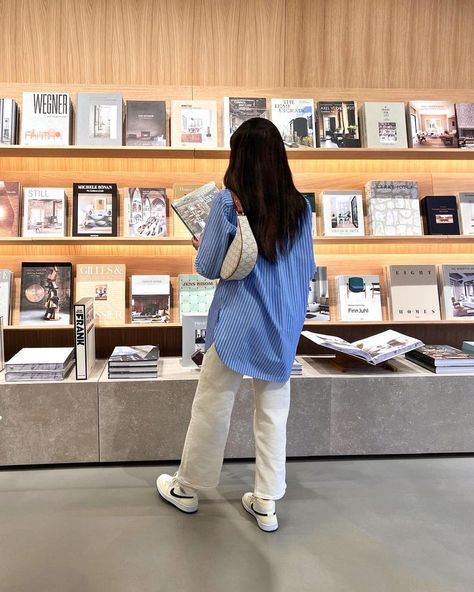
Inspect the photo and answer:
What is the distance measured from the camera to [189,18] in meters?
2.74

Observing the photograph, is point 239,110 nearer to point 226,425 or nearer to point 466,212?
point 466,212

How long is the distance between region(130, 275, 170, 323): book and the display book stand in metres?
0.07

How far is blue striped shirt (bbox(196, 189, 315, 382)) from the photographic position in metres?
1.65

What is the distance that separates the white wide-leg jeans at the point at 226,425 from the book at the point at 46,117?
63.9 inches

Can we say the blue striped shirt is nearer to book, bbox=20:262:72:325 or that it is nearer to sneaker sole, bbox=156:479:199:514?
sneaker sole, bbox=156:479:199:514

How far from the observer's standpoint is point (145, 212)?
2.69 metres

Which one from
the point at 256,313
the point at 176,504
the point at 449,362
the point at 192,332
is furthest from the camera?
the point at 192,332

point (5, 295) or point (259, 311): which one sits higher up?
point (5, 295)

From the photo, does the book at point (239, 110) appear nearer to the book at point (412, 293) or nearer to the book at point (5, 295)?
the book at point (412, 293)

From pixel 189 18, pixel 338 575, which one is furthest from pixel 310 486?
pixel 189 18

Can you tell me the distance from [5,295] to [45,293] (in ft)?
0.70

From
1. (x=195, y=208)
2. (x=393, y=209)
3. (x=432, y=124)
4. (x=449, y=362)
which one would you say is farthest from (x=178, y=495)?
(x=432, y=124)

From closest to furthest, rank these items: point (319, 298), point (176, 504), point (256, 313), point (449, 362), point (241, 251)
Answer: point (241, 251)
point (256, 313)
point (176, 504)
point (449, 362)
point (319, 298)

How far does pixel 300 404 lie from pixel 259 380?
0.64 metres
